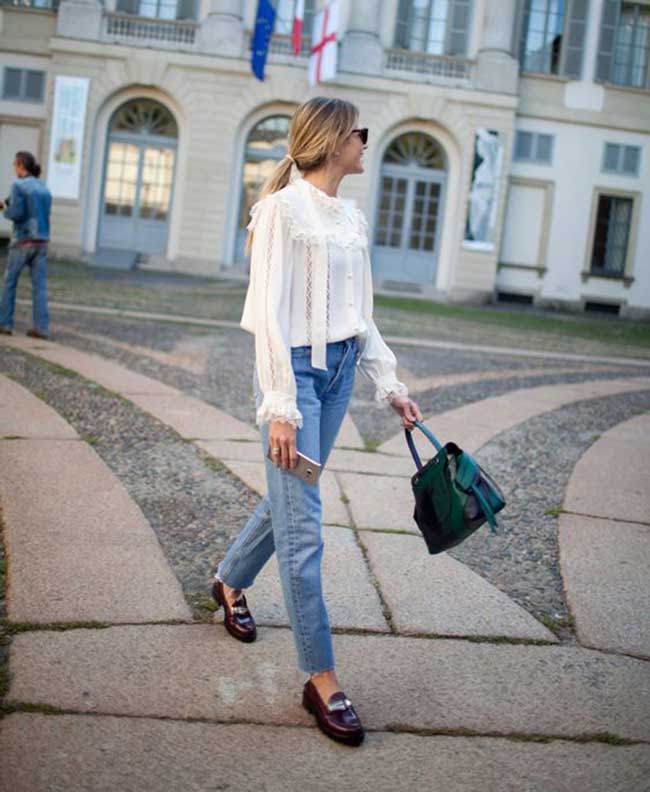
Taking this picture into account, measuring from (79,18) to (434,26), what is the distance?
920cm

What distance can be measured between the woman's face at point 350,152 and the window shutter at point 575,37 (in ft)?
77.9

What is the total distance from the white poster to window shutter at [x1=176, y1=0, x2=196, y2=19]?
3029mm

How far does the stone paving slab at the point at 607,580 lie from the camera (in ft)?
9.85

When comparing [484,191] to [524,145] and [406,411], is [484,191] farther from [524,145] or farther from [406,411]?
[406,411]

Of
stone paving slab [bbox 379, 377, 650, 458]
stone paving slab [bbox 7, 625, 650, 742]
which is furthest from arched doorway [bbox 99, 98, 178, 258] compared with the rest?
stone paving slab [bbox 7, 625, 650, 742]

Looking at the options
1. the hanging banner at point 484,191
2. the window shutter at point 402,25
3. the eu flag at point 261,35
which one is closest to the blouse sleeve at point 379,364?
the eu flag at point 261,35

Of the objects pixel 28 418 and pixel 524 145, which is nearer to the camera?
pixel 28 418

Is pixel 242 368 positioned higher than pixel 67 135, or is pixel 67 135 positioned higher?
pixel 67 135

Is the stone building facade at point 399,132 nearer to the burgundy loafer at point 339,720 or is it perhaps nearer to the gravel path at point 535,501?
the gravel path at point 535,501

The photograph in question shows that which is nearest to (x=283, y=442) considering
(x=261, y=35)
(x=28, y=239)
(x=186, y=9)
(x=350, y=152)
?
(x=350, y=152)

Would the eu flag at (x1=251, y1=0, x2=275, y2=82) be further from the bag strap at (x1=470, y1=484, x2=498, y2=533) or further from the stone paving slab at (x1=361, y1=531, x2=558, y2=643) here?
the bag strap at (x1=470, y1=484, x2=498, y2=533)

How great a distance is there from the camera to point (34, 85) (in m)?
23.4

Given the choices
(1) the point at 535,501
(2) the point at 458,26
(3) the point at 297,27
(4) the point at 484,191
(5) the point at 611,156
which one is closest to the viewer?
(1) the point at 535,501

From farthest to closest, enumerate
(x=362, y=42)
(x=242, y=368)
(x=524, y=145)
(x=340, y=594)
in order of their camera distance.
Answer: (x=524, y=145), (x=362, y=42), (x=242, y=368), (x=340, y=594)
